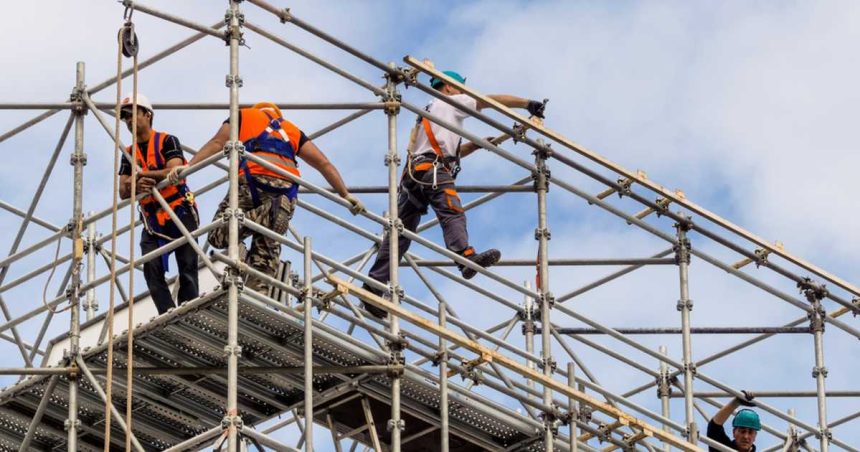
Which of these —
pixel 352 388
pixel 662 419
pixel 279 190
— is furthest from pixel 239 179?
pixel 662 419

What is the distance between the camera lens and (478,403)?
969 inches

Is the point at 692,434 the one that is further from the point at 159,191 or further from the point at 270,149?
the point at 159,191

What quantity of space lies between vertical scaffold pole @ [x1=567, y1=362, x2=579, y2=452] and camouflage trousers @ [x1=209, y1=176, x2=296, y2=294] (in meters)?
3.25

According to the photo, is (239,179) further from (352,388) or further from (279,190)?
(352,388)

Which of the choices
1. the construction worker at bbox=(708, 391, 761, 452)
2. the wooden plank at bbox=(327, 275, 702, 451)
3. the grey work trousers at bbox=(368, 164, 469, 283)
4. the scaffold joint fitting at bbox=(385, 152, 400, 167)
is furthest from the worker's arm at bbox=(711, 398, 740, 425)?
the scaffold joint fitting at bbox=(385, 152, 400, 167)

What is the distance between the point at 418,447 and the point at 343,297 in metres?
2.33

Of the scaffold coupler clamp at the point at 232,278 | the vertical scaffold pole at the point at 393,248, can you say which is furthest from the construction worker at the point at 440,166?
the scaffold coupler clamp at the point at 232,278

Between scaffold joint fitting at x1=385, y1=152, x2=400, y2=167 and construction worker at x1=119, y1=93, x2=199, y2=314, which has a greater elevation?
scaffold joint fitting at x1=385, y1=152, x2=400, y2=167

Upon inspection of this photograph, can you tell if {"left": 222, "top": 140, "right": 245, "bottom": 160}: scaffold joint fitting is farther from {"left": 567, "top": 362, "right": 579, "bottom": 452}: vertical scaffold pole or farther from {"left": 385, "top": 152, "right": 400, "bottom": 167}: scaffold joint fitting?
{"left": 567, "top": 362, "right": 579, "bottom": 452}: vertical scaffold pole

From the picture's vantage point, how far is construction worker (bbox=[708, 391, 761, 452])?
87.8 feet

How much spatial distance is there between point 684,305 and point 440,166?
3.09 meters

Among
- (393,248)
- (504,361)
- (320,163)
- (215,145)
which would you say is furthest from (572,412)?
(215,145)

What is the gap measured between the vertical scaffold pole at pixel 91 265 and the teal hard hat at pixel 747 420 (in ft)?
22.3

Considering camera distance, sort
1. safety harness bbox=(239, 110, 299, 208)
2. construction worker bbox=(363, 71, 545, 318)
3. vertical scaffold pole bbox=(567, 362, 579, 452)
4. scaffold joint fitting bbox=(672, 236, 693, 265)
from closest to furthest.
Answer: safety harness bbox=(239, 110, 299, 208) < vertical scaffold pole bbox=(567, 362, 579, 452) < construction worker bbox=(363, 71, 545, 318) < scaffold joint fitting bbox=(672, 236, 693, 265)
